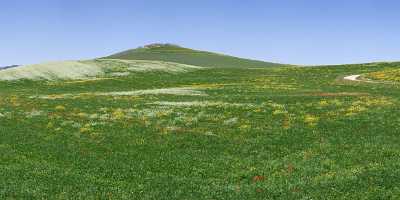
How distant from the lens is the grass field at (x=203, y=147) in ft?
85.0

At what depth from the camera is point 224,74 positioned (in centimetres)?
11744

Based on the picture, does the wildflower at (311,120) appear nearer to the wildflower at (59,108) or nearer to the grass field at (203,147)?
the grass field at (203,147)

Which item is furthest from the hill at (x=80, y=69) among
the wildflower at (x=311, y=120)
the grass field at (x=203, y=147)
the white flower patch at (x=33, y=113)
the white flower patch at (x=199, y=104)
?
the wildflower at (x=311, y=120)

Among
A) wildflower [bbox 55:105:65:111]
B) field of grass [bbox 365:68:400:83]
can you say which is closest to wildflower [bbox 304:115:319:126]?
wildflower [bbox 55:105:65:111]

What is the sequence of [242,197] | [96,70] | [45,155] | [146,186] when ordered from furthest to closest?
1. [96,70]
2. [45,155]
3. [146,186]
4. [242,197]

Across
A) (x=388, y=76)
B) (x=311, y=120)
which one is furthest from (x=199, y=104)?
(x=388, y=76)

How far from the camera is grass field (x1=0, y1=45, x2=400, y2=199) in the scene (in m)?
25.9

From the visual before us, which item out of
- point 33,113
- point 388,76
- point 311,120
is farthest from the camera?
point 388,76

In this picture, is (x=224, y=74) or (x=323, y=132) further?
(x=224, y=74)

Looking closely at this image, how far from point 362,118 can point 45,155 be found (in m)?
25.6

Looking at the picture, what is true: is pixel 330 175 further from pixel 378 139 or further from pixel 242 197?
pixel 378 139

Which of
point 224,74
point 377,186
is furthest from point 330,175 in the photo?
point 224,74

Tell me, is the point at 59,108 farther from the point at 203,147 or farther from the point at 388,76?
the point at 388,76

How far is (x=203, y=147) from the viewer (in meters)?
36.4
